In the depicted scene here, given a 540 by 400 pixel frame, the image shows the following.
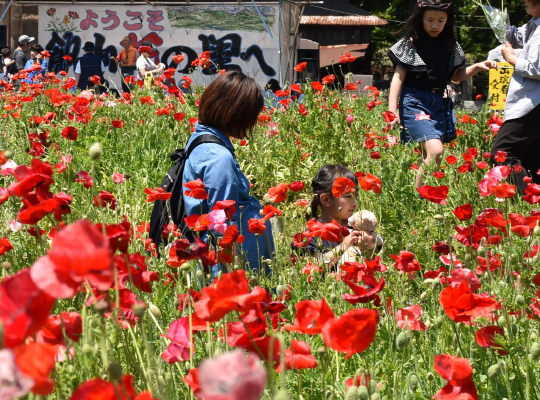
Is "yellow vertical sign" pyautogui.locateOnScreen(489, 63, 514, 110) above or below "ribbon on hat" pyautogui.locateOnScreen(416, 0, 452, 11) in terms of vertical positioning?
below

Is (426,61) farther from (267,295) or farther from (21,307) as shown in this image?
(21,307)

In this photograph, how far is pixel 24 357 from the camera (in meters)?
0.75

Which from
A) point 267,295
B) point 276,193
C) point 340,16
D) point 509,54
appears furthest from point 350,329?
point 340,16

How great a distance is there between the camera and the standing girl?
509 centimetres

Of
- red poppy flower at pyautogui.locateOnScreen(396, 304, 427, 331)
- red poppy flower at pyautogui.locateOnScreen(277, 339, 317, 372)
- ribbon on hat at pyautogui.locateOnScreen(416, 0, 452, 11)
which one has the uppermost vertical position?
ribbon on hat at pyautogui.locateOnScreen(416, 0, 452, 11)

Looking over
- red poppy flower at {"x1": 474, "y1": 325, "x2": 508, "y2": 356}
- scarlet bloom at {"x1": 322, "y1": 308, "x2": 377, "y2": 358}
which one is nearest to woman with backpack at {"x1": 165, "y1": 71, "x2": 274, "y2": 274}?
red poppy flower at {"x1": 474, "y1": 325, "x2": 508, "y2": 356}

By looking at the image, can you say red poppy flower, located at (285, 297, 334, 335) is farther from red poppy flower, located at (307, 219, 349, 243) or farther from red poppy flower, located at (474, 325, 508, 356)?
red poppy flower, located at (307, 219, 349, 243)

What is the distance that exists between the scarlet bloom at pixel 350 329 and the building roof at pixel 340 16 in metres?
33.9

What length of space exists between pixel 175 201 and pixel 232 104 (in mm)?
476

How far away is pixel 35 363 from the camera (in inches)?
29.8

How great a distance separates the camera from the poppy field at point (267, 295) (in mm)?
810

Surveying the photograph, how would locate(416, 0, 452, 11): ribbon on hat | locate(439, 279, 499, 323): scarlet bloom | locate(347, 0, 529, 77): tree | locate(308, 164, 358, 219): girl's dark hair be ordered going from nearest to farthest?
locate(439, 279, 499, 323): scarlet bloom, locate(308, 164, 358, 219): girl's dark hair, locate(416, 0, 452, 11): ribbon on hat, locate(347, 0, 529, 77): tree

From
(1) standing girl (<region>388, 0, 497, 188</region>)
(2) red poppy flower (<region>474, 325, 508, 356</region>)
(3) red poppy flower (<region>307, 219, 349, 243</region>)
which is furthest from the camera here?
(1) standing girl (<region>388, 0, 497, 188</region>)

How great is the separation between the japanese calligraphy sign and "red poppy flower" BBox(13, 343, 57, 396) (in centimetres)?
1530
